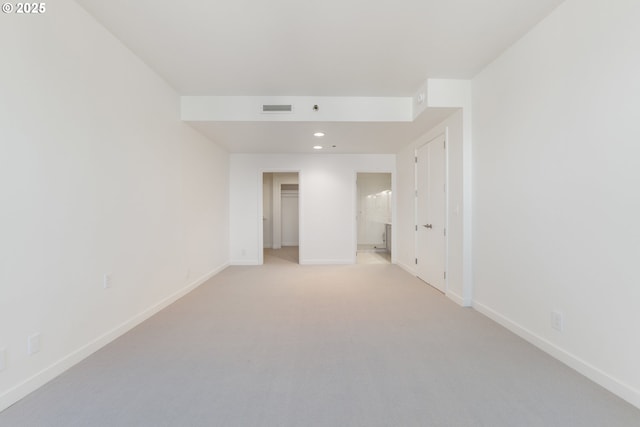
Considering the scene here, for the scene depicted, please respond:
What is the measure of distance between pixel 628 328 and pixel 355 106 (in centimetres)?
323

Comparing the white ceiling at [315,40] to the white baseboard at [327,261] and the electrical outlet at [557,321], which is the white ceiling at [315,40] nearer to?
the electrical outlet at [557,321]

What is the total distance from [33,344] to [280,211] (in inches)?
273

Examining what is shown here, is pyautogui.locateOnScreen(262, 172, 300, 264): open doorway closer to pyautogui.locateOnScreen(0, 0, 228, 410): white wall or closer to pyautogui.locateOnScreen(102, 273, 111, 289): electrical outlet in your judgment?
pyautogui.locateOnScreen(0, 0, 228, 410): white wall

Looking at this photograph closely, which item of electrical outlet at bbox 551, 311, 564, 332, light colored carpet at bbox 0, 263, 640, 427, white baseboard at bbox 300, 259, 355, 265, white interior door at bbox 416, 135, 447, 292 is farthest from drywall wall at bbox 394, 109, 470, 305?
white baseboard at bbox 300, 259, 355, 265

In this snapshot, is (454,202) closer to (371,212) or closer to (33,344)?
(33,344)

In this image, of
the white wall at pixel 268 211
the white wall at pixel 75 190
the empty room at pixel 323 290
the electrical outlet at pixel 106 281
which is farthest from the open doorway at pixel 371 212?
the electrical outlet at pixel 106 281

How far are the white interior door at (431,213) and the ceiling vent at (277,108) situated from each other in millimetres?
2097

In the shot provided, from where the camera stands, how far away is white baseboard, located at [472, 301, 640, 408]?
1.62 m

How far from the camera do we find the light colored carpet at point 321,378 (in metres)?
1.51

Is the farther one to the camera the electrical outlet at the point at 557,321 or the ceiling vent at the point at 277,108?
the ceiling vent at the point at 277,108

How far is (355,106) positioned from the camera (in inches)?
145

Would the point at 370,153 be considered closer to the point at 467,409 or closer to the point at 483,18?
the point at 483,18

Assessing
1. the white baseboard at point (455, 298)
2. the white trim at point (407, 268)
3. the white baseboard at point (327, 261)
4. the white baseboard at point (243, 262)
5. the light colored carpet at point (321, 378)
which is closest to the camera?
the light colored carpet at point (321, 378)

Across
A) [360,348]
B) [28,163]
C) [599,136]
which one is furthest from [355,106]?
[28,163]
